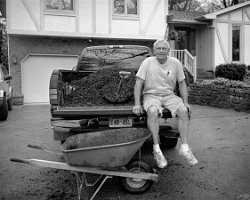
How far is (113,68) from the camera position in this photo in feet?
19.5

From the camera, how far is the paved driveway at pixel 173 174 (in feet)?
12.6

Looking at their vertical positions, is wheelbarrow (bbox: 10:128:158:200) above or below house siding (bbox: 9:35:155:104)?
below

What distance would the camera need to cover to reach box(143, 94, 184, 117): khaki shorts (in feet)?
14.1

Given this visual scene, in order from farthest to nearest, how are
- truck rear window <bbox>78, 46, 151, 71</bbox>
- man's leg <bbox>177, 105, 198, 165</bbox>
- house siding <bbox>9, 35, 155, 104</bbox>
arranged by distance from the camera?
house siding <bbox>9, 35, 155, 104</bbox> < truck rear window <bbox>78, 46, 151, 71</bbox> < man's leg <bbox>177, 105, 198, 165</bbox>

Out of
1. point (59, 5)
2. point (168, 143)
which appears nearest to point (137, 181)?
point (168, 143)

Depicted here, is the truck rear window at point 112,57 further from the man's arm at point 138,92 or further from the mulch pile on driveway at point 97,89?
the man's arm at point 138,92

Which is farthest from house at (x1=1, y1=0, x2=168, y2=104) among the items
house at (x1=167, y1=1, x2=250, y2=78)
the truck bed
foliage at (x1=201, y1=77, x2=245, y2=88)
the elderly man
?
the elderly man

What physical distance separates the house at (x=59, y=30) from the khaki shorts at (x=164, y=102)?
11433mm

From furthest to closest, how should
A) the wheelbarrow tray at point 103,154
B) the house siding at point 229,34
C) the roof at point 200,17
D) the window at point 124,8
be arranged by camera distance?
1. the house siding at point 229,34
2. the roof at point 200,17
3. the window at point 124,8
4. the wheelbarrow tray at point 103,154

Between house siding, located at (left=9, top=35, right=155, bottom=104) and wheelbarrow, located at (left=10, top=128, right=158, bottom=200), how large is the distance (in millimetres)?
11774

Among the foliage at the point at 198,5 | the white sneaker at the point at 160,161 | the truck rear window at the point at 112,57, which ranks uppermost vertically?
the foliage at the point at 198,5

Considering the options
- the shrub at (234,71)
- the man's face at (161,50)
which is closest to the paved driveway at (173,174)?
the man's face at (161,50)

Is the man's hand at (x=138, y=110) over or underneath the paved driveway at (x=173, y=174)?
over

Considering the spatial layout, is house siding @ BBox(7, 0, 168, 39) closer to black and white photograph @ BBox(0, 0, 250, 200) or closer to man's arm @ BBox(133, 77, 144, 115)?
black and white photograph @ BBox(0, 0, 250, 200)
